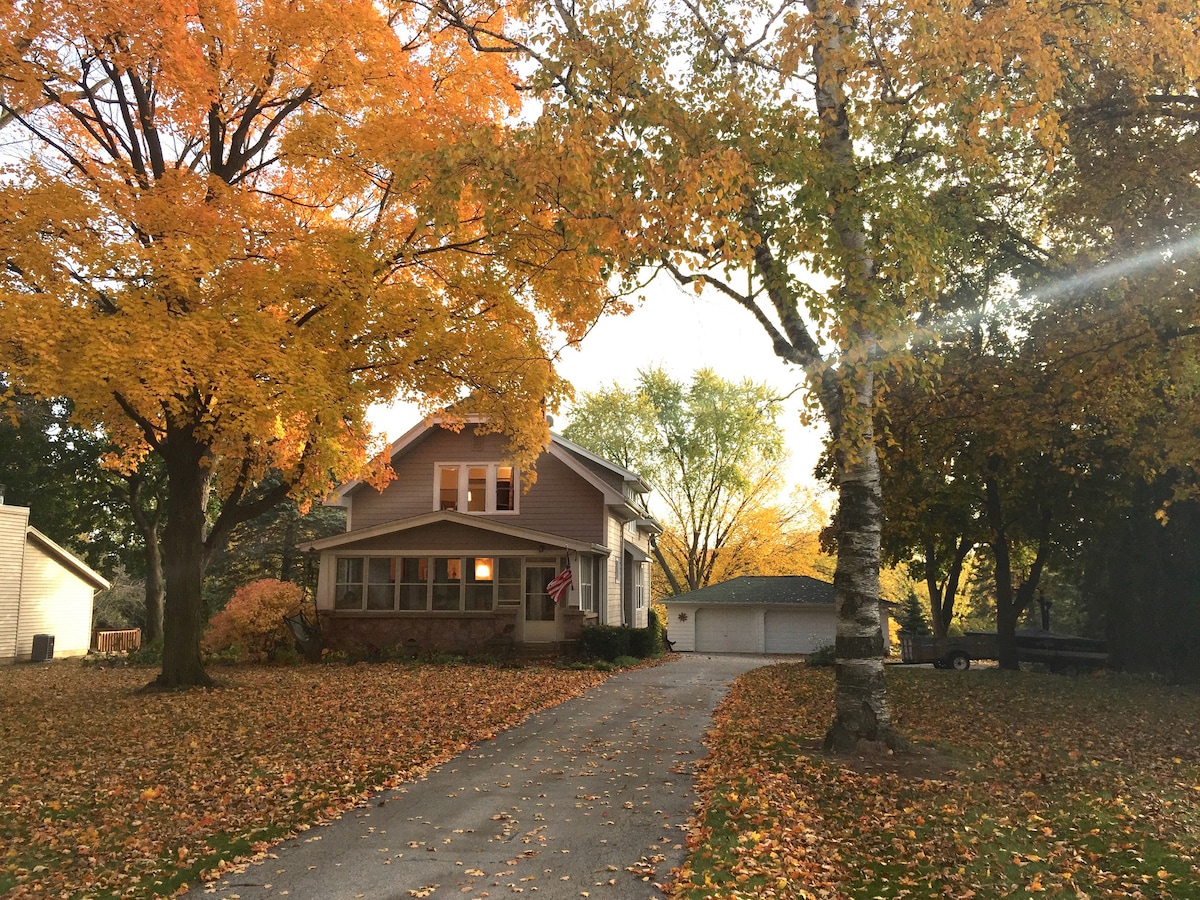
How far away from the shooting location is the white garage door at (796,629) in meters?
37.8

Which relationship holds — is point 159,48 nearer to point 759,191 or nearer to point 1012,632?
point 759,191

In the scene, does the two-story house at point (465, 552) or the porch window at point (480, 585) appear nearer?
the two-story house at point (465, 552)

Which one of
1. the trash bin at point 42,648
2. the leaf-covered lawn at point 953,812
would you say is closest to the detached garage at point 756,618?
the trash bin at point 42,648

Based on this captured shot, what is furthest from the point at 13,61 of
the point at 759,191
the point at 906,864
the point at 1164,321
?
the point at 1164,321

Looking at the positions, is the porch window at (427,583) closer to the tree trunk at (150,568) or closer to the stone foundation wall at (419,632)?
the stone foundation wall at (419,632)

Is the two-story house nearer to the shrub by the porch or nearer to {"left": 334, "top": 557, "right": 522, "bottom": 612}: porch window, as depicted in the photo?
{"left": 334, "top": 557, "right": 522, "bottom": 612}: porch window

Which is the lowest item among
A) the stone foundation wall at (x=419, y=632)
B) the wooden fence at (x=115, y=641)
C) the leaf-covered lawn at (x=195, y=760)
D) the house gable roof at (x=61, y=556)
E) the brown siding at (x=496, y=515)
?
the leaf-covered lawn at (x=195, y=760)

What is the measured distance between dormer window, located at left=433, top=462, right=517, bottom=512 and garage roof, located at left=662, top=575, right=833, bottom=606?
13.9 m

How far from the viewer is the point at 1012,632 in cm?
2547

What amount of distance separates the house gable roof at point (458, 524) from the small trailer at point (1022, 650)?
12.3 m

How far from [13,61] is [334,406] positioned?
641 centimetres

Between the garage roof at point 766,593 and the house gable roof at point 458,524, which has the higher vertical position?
the house gable roof at point 458,524

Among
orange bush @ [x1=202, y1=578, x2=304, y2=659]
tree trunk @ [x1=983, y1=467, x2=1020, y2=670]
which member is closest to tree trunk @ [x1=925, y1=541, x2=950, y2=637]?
tree trunk @ [x1=983, y1=467, x2=1020, y2=670]

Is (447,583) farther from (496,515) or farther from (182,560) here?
(182,560)
